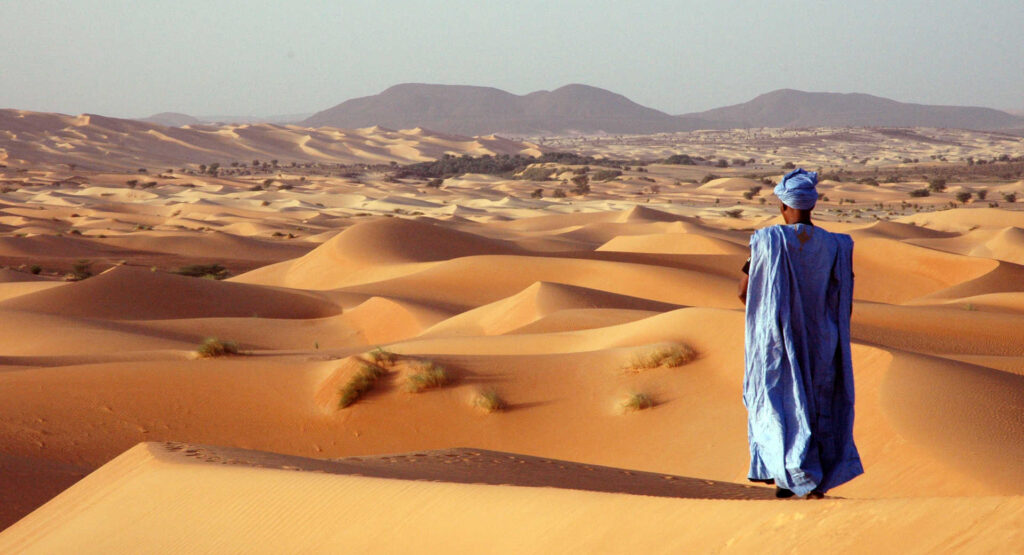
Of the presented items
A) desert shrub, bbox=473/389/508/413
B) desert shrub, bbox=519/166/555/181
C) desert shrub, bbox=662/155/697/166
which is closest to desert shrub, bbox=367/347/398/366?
desert shrub, bbox=473/389/508/413

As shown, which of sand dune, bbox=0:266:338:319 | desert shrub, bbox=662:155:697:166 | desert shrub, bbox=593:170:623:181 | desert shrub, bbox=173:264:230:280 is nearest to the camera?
sand dune, bbox=0:266:338:319

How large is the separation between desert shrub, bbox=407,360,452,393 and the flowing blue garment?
6.18m

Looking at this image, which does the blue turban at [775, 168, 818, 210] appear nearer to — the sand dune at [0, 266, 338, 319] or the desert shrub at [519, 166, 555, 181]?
the sand dune at [0, 266, 338, 319]

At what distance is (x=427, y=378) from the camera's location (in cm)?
1045

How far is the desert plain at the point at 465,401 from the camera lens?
4.72 meters

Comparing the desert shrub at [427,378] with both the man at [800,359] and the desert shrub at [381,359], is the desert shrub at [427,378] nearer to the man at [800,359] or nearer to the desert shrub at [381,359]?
the desert shrub at [381,359]

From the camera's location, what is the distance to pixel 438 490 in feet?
17.3

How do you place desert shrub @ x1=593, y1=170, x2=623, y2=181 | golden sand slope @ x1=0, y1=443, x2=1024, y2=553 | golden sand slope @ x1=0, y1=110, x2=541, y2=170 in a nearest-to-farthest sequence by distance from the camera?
golden sand slope @ x1=0, y1=443, x2=1024, y2=553 < desert shrub @ x1=593, y1=170, x2=623, y2=181 < golden sand slope @ x1=0, y1=110, x2=541, y2=170

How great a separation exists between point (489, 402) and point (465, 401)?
32cm

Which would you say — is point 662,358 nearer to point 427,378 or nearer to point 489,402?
point 489,402

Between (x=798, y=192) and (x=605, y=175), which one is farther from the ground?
(x=798, y=192)

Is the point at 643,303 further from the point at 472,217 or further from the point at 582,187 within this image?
the point at 582,187

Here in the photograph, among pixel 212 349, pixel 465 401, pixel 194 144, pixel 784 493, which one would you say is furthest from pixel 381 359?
pixel 194 144

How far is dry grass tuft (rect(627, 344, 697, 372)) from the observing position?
10484 mm
